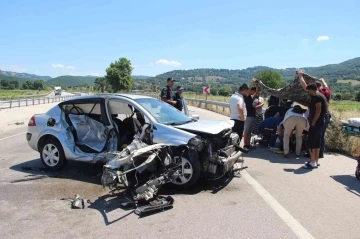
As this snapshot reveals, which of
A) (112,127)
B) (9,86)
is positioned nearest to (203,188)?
(112,127)

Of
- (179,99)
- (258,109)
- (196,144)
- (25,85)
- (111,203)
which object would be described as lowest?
(111,203)

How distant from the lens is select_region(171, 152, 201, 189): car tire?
5.71 metres

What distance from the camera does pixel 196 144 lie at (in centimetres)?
567

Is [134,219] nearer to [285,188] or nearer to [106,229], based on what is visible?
[106,229]

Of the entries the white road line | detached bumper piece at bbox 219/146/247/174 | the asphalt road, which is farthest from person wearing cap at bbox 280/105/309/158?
detached bumper piece at bbox 219/146/247/174

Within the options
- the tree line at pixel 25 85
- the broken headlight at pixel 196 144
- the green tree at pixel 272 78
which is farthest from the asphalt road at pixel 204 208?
the tree line at pixel 25 85

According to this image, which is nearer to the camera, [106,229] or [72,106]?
[106,229]

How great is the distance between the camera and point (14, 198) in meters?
5.50

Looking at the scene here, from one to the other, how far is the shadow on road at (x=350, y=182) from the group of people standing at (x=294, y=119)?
2.64ft

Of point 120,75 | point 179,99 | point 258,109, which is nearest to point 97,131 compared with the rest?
point 179,99

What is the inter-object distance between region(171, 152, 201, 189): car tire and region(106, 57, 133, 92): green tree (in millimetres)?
78053

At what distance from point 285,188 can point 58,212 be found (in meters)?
3.80

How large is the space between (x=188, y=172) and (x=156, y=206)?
1.05 m

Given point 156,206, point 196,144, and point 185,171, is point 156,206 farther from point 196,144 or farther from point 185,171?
point 196,144
